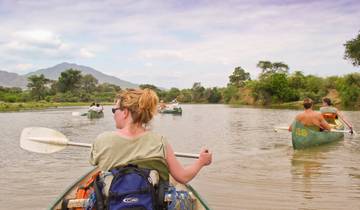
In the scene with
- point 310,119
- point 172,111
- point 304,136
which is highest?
point 310,119

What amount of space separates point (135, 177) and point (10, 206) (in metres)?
3.70

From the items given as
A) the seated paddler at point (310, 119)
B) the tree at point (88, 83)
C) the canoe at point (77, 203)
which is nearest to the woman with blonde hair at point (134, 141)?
the canoe at point (77, 203)

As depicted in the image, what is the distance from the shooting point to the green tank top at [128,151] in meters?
2.99

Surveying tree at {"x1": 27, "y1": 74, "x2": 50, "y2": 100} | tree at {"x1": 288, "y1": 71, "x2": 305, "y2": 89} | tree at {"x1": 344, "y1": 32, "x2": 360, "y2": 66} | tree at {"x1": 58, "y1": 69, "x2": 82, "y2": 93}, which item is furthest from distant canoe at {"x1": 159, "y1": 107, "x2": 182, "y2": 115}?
tree at {"x1": 58, "y1": 69, "x2": 82, "y2": 93}

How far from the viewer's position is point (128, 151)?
9.86 ft

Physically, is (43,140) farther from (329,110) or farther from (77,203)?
(329,110)

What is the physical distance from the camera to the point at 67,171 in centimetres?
862

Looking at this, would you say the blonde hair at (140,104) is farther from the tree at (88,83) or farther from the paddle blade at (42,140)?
the tree at (88,83)

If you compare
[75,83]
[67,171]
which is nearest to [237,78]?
[75,83]

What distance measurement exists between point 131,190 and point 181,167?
1.59 ft

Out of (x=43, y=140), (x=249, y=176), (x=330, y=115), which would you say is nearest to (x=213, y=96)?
(x=330, y=115)

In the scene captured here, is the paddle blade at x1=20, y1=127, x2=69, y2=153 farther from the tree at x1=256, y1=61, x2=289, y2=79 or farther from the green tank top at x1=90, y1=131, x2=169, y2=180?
the tree at x1=256, y1=61, x2=289, y2=79

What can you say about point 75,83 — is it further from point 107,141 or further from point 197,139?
point 107,141

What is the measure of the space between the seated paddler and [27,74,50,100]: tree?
75.1 metres
